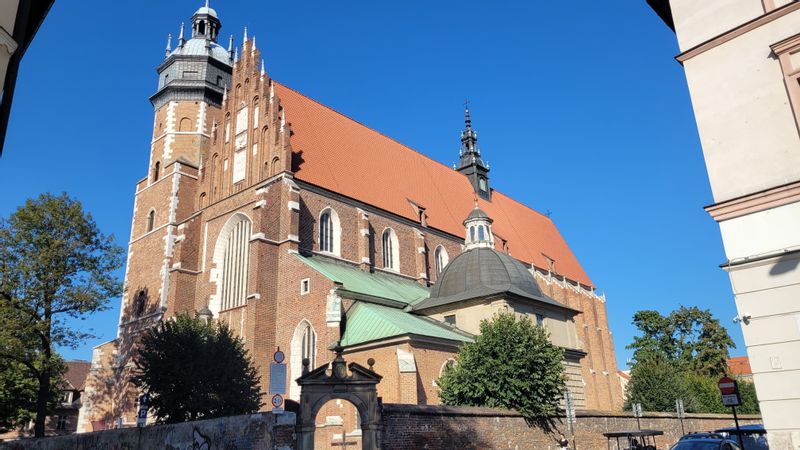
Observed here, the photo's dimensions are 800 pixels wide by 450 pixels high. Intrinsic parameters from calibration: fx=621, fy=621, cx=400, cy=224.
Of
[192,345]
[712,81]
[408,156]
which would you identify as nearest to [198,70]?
[408,156]

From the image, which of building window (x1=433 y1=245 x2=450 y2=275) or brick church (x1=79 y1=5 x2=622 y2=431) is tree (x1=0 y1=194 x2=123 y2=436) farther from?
building window (x1=433 y1=245 x2=450 y2=275)

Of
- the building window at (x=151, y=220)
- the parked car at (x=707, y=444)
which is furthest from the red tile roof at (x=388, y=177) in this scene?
the parked car at (x=707, y=444)

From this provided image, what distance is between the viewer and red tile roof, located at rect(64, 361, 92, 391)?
50312 millimetres

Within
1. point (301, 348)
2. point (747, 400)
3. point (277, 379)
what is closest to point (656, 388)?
point (747, 400)

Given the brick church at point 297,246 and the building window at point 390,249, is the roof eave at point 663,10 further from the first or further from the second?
the building window at point 390,249

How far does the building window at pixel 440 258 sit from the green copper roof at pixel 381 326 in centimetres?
1008

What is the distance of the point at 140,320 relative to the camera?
3023cm

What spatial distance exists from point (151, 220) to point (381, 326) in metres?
17.4

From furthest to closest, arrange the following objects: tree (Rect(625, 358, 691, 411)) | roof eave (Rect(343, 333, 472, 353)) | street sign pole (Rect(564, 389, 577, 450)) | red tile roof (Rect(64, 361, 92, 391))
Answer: red tile roof (Rect(64, 361, 92, 391)) → tree (Rect(625, 358, 691, 411)) → roof eave (Rect(343, 333, 472, 353)) → street sign pole (Rect(564, 389, 577, 450))

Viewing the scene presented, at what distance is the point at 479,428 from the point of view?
14.8 m

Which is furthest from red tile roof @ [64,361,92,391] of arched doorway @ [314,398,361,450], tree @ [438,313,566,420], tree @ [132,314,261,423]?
tree @ [438,313,566,420]

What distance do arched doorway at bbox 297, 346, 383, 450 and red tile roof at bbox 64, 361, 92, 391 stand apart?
4298cm

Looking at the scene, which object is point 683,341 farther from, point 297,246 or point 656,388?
point 297,246

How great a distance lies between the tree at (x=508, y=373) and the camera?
17797 mm
